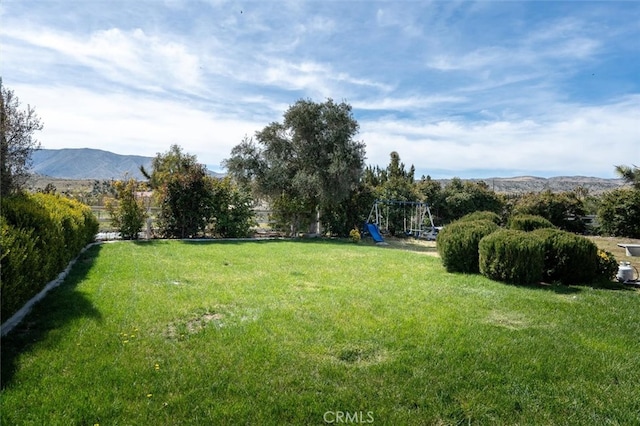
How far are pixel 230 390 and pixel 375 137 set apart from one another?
1606 centimetres

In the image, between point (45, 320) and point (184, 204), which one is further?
point (184, 204)

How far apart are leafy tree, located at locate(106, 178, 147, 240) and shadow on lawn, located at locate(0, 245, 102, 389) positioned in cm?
740

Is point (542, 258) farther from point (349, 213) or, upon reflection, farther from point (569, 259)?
point (349, 213)

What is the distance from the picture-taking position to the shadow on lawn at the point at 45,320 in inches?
127

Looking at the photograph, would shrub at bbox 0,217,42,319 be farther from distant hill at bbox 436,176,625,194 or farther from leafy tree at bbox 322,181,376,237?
distant hill at bbox 436,176,625,194

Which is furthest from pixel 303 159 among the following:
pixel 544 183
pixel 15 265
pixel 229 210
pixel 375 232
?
pixel 544 183

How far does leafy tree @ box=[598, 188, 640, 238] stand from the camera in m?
17.0

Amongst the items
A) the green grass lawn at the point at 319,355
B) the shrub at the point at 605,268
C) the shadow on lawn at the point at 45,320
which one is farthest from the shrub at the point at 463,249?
the shadow on lawn at the point at 45,320

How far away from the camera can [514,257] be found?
6.71 meters

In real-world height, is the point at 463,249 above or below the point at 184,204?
below

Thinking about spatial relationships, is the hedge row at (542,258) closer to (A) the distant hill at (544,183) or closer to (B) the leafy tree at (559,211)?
(B) the leafy tree at (559,211)

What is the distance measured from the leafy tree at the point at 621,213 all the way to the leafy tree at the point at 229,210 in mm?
16884

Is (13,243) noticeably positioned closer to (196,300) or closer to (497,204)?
(196,300)

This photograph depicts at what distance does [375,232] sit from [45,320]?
525 inches
